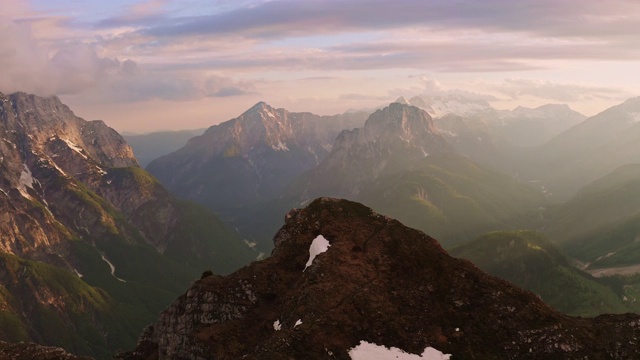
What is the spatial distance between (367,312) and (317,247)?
29.2m

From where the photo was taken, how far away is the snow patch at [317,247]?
137 m

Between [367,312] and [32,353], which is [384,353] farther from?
[32,353]

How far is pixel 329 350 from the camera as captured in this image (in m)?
102

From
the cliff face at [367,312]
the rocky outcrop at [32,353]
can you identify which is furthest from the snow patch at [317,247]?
the rocky outcrop at [32,353]

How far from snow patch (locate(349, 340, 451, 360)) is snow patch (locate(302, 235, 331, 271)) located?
33775 millimetres

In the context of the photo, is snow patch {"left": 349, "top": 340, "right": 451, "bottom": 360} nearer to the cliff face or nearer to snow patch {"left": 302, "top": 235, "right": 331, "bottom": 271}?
the cliff face

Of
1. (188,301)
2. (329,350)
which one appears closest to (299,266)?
(188,301)

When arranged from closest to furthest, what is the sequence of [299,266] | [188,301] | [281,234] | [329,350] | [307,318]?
[329,350], [307,318], [188,301], [299,266], [281,234]

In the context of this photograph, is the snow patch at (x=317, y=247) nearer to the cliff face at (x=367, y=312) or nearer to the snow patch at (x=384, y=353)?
the cliff face at (x=367, y=312)

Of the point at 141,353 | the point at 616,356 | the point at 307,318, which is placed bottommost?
the point at 141,353

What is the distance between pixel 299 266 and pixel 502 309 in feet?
156

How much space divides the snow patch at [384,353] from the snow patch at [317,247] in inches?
1330

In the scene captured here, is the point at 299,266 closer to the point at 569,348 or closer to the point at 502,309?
the point at 502,309

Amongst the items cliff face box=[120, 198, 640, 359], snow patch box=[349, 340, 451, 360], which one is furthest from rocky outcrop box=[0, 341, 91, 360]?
snow patch box=[349, 340, 451, 360]
